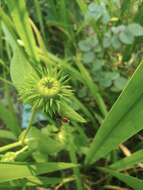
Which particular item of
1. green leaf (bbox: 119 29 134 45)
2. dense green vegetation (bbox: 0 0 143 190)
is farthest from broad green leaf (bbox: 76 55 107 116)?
green leaf (bbox: 119 29 134 45)

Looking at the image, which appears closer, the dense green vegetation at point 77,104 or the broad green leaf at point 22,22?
the dense green vegetation at point 77,104

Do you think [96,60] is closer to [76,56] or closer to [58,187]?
[76,56]

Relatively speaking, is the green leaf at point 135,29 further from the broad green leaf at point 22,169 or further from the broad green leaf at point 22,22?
the broad green leaf at point 22,169

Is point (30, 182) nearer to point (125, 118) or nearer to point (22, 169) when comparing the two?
point (22, 169)

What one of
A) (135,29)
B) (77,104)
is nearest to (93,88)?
(77,104)

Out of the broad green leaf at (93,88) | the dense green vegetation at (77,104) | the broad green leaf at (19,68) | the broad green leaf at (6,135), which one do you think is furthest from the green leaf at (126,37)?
the broad green leaf at (6,135)

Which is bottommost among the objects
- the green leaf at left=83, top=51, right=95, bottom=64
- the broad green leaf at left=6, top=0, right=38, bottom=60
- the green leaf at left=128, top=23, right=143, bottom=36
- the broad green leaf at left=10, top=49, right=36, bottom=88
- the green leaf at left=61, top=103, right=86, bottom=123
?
the green leaf at left=61, top=103, right=86, bottom=123

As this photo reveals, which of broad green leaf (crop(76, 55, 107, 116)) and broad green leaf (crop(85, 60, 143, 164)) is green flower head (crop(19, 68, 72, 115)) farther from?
broad green leaf (crop(76, 55, 107, 116))

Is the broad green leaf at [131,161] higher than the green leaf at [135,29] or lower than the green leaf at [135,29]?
lower
